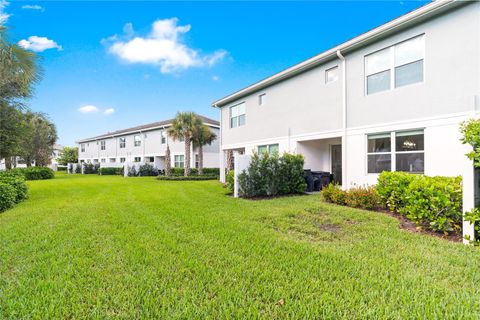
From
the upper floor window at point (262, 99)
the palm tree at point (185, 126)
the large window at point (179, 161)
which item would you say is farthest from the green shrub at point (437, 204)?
the large window at point (179, 161)

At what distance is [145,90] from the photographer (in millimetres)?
24891

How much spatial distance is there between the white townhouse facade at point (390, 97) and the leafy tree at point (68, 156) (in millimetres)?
54572

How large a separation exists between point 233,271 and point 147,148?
31.7 metres

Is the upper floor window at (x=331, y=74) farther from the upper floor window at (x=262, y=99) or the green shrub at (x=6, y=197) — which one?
the green shrub at (x=6, y=197)

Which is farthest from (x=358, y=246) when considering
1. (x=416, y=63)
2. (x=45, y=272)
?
(x=416, y=63)

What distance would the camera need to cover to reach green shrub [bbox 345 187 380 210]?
7895 mm

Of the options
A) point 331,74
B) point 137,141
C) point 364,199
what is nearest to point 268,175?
point 364,199

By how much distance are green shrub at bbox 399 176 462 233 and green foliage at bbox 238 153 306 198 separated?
5.39 meters

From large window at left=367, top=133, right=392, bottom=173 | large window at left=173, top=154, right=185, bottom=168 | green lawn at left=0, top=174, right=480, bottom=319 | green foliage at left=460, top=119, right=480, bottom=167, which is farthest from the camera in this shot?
large window at left=173, top=154, right=185, bottom=168

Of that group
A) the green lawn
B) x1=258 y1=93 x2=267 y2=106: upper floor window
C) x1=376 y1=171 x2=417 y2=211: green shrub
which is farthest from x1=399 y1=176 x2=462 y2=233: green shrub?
x1=258 y1=93 x2=267 y2=106: upper floor window

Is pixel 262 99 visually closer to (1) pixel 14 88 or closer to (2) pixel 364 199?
(2) pixel 364 199

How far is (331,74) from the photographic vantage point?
1124 centimetres

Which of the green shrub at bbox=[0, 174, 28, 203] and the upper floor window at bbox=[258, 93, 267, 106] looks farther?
the upper floor window at bbox=[258, 93, 267, 106]

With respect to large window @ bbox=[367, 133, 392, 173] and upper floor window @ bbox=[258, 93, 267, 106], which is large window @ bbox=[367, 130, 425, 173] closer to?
large window @ bbox=[367, 133, 392, 173]
